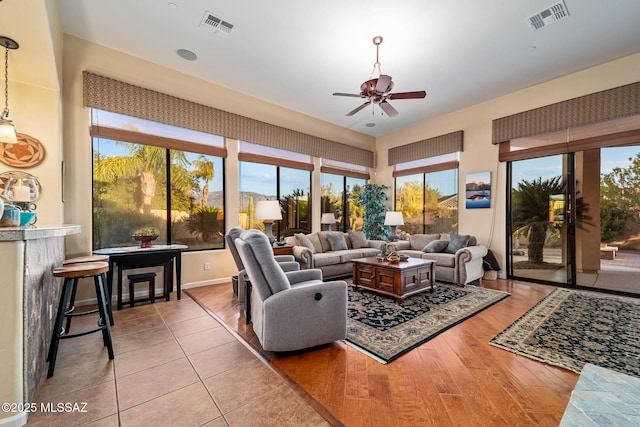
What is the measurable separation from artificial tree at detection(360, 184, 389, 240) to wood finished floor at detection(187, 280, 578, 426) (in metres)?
3.98

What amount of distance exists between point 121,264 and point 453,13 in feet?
16.1

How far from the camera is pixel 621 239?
391 cm

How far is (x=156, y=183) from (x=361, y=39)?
143 inches

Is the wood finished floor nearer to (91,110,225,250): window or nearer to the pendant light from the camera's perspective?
(91,110,225,250): window

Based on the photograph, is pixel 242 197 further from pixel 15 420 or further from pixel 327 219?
pixel 15 420

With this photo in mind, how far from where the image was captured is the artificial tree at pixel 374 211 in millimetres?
6484

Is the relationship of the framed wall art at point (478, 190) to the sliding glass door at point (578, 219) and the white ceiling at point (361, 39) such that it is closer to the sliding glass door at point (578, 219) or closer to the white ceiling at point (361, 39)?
the sliding glass door at point (578, 219)

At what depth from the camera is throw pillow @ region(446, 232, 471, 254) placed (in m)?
4.71

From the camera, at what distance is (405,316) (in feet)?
9.78

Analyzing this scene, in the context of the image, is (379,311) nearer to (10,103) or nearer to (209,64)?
(209,64)

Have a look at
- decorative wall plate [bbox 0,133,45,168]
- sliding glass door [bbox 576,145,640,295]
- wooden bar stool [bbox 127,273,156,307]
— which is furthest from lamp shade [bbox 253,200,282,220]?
sliding glass door [bbox 576,145,640,295]

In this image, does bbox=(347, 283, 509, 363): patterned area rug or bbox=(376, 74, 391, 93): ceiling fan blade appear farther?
bbox=(376, 74, 391, 93): ceiling fan blade

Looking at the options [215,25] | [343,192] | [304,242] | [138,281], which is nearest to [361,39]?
[215,25]

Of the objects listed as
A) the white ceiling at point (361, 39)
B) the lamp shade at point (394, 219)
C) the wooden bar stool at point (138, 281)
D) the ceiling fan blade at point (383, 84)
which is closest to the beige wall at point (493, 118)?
the white ceiling at point (361, 39)
